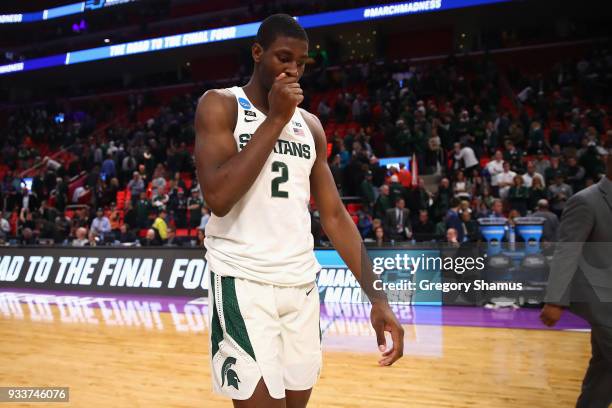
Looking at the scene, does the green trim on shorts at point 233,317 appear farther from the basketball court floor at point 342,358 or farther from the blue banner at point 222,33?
the blue banner at point 222,33

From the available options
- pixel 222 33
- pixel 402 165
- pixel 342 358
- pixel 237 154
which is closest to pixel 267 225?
pixel 237 154

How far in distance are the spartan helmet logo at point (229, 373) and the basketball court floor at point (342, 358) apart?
2704mm

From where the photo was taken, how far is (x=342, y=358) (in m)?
6.12

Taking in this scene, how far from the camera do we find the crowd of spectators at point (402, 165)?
36.1ft

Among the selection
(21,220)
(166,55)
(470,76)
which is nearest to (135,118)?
(166,55)

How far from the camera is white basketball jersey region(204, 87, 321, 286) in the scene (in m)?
2.11

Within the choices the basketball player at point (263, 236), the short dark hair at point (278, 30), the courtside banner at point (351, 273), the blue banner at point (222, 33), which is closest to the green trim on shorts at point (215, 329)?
the basketball player at point (263, 236)

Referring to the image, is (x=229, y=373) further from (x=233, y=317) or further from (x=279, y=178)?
(x=279, y=178)

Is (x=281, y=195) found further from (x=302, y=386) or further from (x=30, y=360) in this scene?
(x=30, y=360)

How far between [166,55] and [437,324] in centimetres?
2146

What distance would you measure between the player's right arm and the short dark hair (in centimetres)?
21

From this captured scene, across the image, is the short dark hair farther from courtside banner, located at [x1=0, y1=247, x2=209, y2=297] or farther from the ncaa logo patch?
courtside banner, located at [x1=0, y1=247, x2=209, y2=297]

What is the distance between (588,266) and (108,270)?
956 cm

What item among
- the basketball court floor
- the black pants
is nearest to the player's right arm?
the black pants
